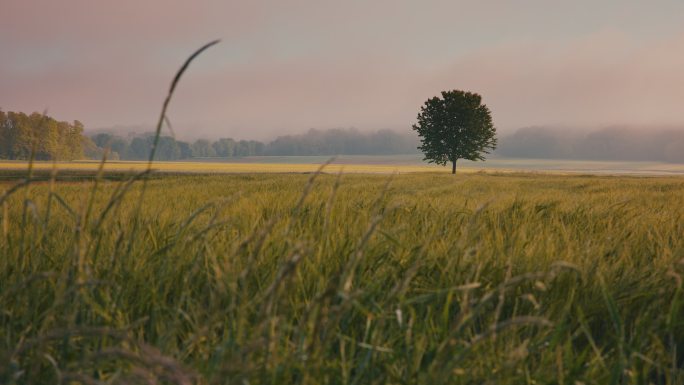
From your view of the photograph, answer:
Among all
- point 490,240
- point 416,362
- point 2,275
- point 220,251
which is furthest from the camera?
point 490,240

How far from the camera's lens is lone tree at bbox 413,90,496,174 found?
181 feet

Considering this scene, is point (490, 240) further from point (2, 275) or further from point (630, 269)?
point (2, 275)

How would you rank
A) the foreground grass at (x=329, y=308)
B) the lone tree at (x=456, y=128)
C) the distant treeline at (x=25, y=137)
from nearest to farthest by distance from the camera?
1. the foreground grass at (x=329, y=308)
2. the lone tree at (x=456, y=128)
3. the distant treeline at (x=25, y=137)

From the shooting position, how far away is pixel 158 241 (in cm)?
270

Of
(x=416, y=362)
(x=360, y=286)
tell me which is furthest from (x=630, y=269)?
(x=416, y=362)

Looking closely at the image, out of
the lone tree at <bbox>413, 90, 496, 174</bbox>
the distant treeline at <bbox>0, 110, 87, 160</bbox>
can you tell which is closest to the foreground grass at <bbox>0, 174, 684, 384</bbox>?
the lone tree at <bbox>413, 90, 496, 174</bbox>

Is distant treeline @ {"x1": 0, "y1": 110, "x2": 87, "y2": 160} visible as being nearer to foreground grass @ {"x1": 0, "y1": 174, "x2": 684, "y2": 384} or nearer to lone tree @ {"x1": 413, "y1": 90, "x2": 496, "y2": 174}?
lone tree @ {"x1": 413, "y1": 90, "x2": 496, "y2": 174}

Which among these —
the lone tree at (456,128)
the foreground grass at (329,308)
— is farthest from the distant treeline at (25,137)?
the foreground grass at (329,308)

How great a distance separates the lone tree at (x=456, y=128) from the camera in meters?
55.2

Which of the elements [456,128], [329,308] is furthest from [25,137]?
[329,308]

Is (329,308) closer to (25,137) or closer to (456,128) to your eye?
(456,128)

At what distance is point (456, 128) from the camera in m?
55.8

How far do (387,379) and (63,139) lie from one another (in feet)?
349

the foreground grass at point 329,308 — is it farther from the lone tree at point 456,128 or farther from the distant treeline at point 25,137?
the distant treeline at point 25,137
